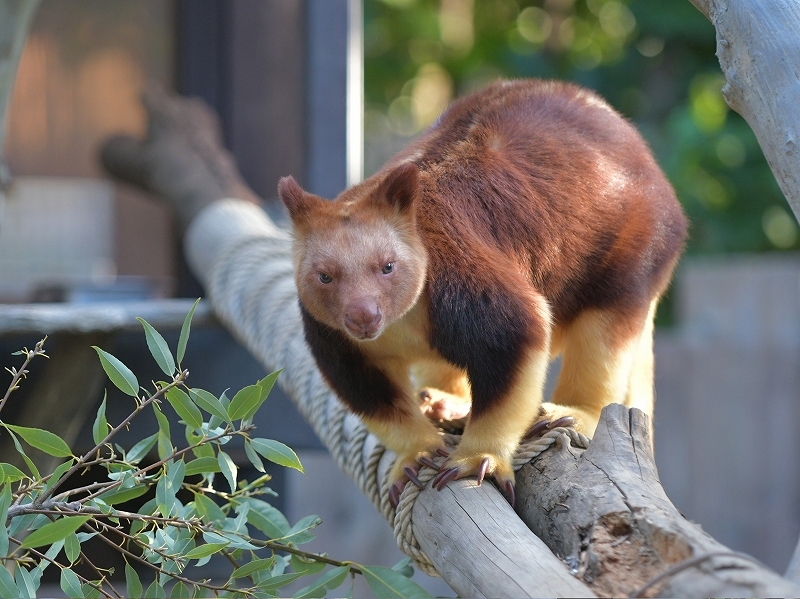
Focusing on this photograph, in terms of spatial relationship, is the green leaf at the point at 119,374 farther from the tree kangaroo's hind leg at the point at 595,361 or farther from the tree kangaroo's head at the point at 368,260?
the tree kangaroo's hind leg at the point at 595,361

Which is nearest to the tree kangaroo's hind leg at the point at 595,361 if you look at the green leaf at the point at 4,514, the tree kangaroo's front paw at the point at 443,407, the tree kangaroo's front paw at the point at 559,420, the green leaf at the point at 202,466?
the tree kangaroo's front paw at the point at 559,420

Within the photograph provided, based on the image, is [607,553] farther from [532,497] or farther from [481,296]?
[481,296]

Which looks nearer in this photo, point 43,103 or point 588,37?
point 43,103

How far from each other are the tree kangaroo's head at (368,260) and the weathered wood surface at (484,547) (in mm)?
397

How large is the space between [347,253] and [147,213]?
154 inches

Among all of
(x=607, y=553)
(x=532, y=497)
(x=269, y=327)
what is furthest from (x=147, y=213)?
(x=607, y=553)

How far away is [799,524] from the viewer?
5582mm

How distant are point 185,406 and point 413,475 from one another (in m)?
0.59

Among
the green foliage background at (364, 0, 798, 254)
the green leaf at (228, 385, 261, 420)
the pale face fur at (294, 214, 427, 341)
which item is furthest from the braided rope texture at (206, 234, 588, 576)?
the green foliage background at (364, 0, 798, 254)

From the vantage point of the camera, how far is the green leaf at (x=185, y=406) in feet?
5.58

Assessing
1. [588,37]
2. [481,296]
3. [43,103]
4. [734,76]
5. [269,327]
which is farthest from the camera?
[588,37]

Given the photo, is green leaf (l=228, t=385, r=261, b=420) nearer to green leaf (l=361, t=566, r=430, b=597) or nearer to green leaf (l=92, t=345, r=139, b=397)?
green leaf (l=92, t=345, r=139, b=397)

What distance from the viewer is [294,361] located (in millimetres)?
2777

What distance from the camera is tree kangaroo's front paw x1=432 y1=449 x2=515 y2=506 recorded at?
1.92 meters
